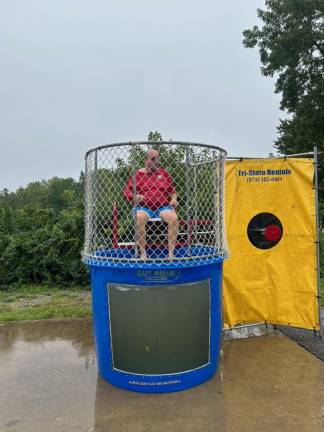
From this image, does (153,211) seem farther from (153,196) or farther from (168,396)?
(168,396)

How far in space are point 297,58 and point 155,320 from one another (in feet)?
72.7

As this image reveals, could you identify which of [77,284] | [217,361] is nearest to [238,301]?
[217,361]

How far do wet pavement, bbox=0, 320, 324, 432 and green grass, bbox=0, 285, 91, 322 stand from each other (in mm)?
1190

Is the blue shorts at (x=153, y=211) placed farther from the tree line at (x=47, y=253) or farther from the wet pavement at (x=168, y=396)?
the tree line at (x=47, y=253)

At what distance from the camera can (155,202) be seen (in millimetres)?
3525

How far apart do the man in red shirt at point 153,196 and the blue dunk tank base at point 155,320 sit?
0.24 m

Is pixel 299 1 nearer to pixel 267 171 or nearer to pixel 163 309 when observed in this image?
pixel 267 171

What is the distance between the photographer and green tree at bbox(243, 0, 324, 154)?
67.8ft

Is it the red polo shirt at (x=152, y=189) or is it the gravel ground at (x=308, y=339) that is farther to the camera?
the gravel ground at (x=308, y=339)

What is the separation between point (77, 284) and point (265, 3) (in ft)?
69.9

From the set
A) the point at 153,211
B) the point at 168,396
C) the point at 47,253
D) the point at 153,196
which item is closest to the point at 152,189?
the point at 153,196

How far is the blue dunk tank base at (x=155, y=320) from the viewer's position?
3.24 metres

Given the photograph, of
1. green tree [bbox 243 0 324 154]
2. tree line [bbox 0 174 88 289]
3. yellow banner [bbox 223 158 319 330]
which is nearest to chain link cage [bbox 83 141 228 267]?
yellow banner [bbox 223 158 319 330]

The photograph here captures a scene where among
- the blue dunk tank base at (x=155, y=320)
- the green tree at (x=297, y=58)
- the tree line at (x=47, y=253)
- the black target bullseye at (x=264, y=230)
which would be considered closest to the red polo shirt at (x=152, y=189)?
the blue dunk tank base at (x=155, y=320)
